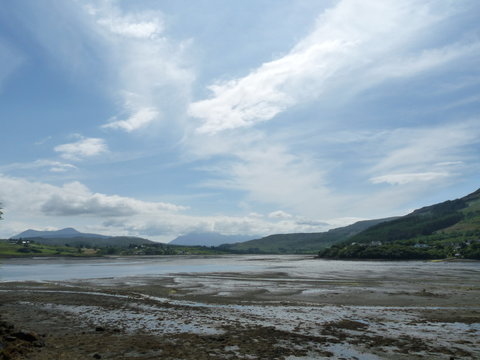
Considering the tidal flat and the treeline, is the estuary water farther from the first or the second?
the treeline

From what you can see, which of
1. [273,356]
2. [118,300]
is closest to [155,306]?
[118,300]

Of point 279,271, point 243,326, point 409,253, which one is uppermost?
point 243,326

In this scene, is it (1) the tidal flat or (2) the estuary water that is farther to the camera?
(2) the estuary water

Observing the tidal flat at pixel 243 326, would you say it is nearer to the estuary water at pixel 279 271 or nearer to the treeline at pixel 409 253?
the estuary water at pixel 279 271

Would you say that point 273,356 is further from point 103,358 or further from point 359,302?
point 359,302

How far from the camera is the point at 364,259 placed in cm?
16425

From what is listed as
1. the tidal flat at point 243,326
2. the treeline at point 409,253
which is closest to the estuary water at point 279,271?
the tidal flat at point 243,326

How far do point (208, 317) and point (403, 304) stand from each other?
18.8m

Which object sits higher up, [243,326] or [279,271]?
[243,326]

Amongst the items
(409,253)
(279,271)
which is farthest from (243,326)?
(409,253)

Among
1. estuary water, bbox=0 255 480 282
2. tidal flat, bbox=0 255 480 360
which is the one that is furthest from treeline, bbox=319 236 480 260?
tidal flat, bbox=0 255 480 360

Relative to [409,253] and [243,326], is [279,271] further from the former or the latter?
[409,253]

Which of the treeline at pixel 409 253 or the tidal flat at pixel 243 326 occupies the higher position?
the tidal flat at pixel 243 326

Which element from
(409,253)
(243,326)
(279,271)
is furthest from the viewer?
(409,253)
